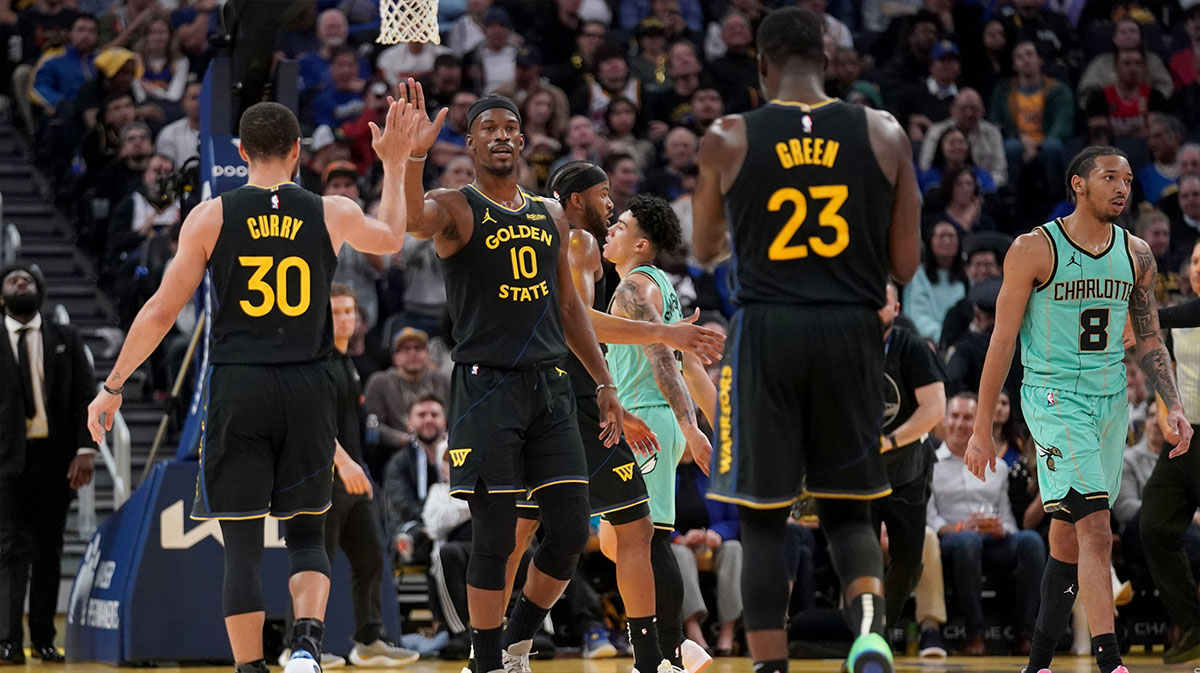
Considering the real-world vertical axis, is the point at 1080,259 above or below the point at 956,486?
above

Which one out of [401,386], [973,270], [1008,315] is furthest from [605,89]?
[1008,315]

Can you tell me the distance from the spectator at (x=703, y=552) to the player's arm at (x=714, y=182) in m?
5.71

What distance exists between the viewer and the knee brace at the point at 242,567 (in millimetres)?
6711

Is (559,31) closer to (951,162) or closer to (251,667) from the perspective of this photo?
(951,162)

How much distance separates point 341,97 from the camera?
17438 mm

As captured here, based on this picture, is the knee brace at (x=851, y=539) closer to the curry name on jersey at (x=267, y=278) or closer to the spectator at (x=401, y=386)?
the curry name on jersey at (x=267, y=278)

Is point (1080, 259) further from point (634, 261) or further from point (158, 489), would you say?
point (158, 489)

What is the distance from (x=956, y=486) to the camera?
486 inches

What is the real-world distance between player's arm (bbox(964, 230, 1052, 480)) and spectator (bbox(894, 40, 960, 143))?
10.2 meters

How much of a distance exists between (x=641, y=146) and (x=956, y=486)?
6.27 m

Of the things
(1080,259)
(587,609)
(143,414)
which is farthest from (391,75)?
(1080,259)

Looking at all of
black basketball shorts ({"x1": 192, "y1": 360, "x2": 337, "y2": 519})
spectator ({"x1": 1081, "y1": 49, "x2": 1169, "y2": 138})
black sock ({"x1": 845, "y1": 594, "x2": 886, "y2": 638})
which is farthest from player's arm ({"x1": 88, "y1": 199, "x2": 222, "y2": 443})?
spectator ({"x1": 1081, "y1": 49, "x2": 1169, "y2": 138})

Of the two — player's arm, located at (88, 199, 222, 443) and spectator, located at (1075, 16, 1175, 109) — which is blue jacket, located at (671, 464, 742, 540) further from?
spectator, located at (1075, 16, 1175, 109)

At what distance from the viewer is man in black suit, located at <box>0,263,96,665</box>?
36.9ft
